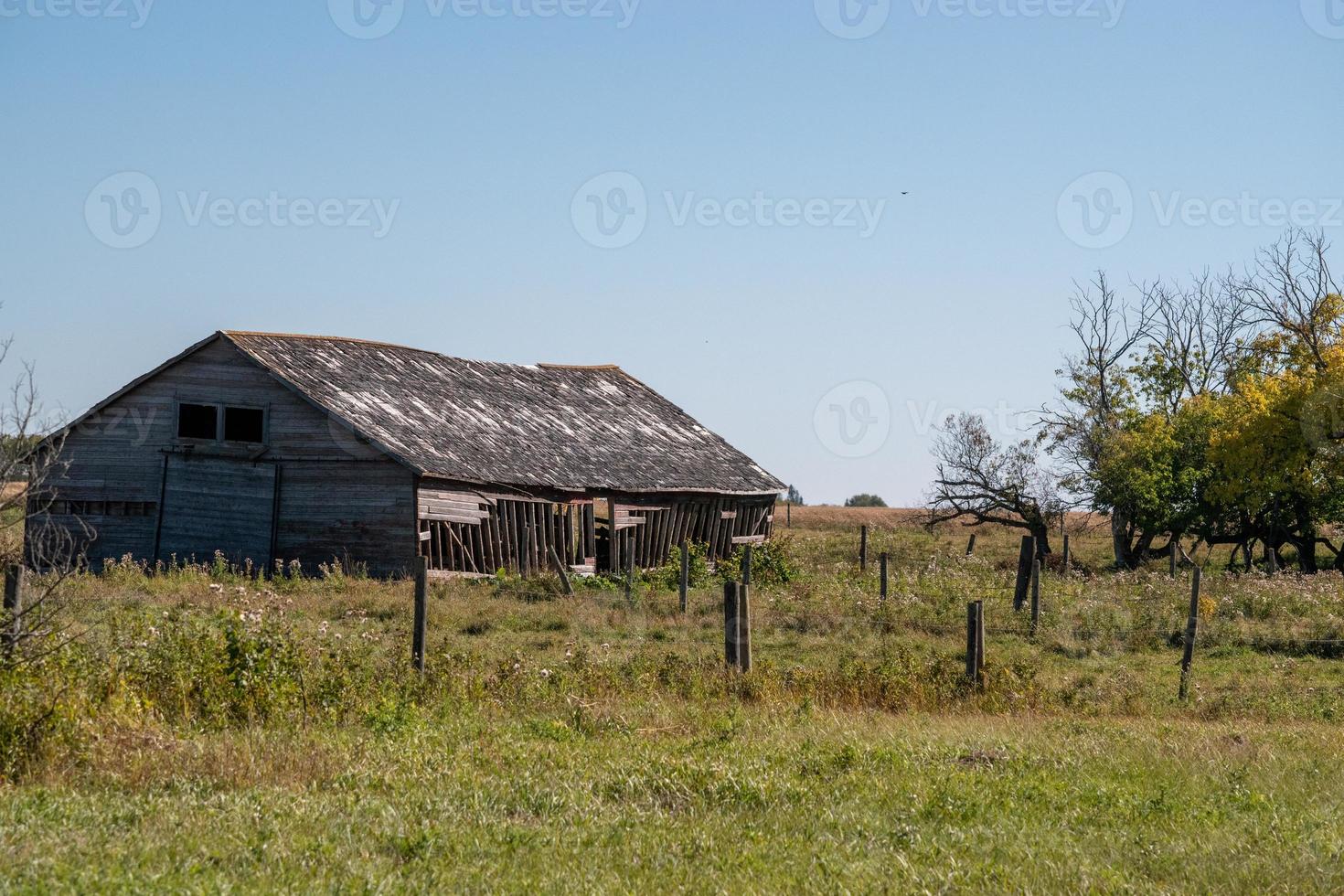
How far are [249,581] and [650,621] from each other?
733 centimetres

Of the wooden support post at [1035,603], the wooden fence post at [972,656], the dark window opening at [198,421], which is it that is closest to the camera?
the wooden fence post at [972,656]

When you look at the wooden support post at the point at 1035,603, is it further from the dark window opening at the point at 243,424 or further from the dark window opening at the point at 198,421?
the dark window opening at the point at 198,421

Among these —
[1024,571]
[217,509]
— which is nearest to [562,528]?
[217,509]

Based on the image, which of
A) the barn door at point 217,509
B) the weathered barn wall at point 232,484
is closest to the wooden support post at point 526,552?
the weathered barn wall at point 232,484

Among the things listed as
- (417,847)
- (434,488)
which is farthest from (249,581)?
(417,847)

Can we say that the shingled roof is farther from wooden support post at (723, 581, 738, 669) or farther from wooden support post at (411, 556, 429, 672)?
wooden support post at (723, 581, 738, 669)

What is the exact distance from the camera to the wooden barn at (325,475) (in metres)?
26.9

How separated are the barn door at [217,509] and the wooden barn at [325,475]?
0.09ft

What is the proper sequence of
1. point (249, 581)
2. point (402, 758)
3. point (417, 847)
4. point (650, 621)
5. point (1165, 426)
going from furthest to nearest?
point (1165, 426) < point (249, 581) < point (650, 621) < point (402, 758) < point (417, 847)

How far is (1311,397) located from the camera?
34.0 metres

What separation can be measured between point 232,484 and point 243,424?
230 centimetres

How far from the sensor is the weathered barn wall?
2675 centimetres

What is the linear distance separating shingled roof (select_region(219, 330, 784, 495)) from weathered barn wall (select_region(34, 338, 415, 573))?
715mm

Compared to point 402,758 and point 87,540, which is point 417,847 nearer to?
point 402,758
